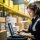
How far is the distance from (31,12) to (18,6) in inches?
19.8

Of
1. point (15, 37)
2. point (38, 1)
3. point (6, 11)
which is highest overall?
point (38, 1)

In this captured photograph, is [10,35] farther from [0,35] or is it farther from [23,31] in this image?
[0,35]

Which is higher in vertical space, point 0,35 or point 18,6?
point 18,6

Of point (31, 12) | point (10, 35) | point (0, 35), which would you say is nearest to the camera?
point (0, 35)

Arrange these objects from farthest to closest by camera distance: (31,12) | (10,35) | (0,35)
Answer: (10,35)
(31,12)
(0,35)

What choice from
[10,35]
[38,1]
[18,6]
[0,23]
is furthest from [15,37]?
[38,1]

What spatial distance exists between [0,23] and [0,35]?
1.42m

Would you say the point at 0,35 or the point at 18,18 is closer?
the point at 0,35

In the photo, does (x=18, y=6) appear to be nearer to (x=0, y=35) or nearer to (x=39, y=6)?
(x=39, y=6)

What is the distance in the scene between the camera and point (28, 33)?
321 cm

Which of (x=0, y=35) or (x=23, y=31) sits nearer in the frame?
(x=0, y=35)

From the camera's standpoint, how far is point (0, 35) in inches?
76.9

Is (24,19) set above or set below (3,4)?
A: below

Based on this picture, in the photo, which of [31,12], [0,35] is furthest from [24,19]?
[0,35]
